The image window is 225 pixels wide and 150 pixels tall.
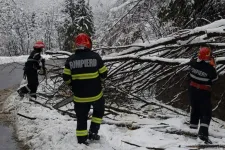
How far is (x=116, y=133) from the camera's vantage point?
19.4 ft

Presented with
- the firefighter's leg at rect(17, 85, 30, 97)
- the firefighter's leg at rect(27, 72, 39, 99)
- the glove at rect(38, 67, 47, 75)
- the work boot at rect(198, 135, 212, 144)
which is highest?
the glove at rect(38, 67, 47, 75)

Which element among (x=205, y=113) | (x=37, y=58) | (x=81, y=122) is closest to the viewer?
(x=81, y=122)

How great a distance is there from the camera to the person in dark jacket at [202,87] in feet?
18.0

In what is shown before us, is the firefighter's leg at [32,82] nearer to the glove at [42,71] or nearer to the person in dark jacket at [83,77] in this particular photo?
the glove at [42,71]

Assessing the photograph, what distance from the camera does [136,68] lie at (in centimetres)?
742

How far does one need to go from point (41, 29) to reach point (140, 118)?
2832 inches

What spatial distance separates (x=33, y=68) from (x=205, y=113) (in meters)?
5.47

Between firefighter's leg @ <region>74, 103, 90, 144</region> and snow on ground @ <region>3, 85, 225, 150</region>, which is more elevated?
firefighter's leg @ <region>74, 103, 90, 144</region>

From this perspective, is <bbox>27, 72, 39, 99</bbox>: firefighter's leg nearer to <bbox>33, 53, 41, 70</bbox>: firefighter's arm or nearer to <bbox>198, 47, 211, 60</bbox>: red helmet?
<bbox>33, 53, 41, 70</bbox>: firefighter's arm

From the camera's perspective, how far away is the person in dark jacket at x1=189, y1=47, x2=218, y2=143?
5.47 metres

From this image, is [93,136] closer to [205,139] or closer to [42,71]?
[205,139]

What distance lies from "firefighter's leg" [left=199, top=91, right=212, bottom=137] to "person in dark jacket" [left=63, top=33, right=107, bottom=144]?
1.57 metres

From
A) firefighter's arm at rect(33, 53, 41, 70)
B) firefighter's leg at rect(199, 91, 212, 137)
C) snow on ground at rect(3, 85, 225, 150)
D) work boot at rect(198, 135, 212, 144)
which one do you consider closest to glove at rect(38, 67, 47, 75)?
firefighter's arm at rect(33, 53, 41, 70)

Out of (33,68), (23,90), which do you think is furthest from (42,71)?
(23,90)
